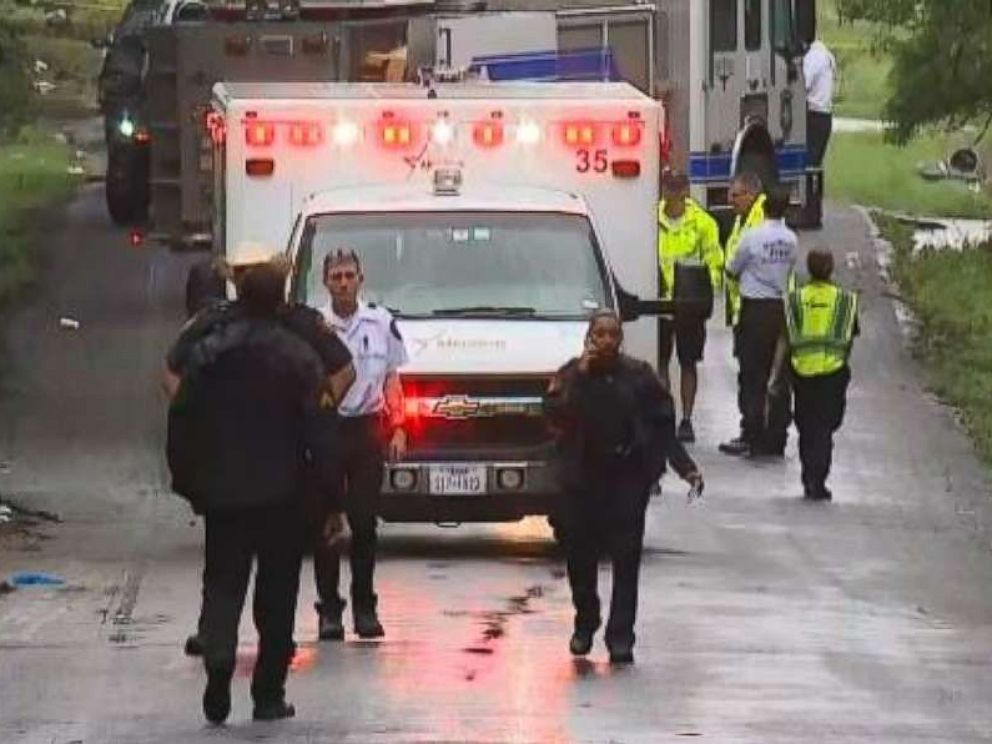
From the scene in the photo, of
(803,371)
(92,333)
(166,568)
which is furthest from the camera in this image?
(92,333)

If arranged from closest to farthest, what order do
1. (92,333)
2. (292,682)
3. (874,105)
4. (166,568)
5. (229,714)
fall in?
(229,714) < (292,682) < (166,568) < (92,333) < (874,105)

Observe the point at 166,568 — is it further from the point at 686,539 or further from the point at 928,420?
the point at 928,420

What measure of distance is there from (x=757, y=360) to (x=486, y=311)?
458 centimetres

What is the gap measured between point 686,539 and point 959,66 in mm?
11485

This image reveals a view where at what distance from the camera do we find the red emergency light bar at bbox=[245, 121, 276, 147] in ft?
58.2

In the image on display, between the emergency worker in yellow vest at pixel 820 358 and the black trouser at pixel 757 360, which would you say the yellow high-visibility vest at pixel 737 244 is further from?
the emergency worker in yellow vest at pixel 820 358

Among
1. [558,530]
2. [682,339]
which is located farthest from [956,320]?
[558,530]

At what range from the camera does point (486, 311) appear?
661 inches

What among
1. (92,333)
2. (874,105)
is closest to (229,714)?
(92,333)

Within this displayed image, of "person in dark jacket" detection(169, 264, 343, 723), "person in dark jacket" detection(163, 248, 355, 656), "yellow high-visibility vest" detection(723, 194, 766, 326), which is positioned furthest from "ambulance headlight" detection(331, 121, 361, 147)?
"person in dark jacket" detection(169, 264, 343, 723)

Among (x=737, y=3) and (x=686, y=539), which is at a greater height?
(x=737, y=3)

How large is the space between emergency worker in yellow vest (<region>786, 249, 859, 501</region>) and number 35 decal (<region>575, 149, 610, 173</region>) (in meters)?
2.07

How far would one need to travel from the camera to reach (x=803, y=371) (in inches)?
772

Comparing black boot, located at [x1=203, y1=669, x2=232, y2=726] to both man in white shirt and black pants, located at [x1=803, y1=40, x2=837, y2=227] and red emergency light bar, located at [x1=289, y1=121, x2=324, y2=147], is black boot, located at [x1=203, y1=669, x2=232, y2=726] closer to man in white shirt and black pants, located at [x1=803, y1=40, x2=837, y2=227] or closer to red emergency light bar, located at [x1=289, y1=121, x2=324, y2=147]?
red emergency light bar, located at [x1=289, y1=121, x2=324, y2=147]
